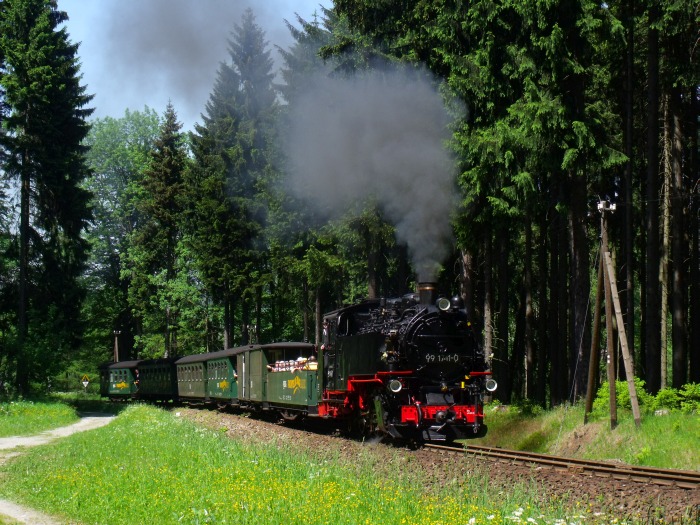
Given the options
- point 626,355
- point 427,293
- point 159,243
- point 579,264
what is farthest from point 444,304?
point 159,243

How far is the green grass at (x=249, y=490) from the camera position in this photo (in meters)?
9.50

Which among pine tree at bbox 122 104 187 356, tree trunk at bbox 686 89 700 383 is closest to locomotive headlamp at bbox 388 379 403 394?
tree trunk at bbox 686 89 700 383

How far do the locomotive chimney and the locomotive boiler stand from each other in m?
0.02

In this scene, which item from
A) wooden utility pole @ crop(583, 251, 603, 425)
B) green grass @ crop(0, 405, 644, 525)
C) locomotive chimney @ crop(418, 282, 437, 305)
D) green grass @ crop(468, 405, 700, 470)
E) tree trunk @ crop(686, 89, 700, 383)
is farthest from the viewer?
tree trunk @ crop(686, 89, 700, 383)

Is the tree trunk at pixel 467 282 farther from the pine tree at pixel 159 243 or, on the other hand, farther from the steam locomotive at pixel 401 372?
the pine tree at pixel 159 243

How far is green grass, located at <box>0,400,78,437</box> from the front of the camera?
25.2 meters

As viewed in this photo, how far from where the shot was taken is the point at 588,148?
19531 mm

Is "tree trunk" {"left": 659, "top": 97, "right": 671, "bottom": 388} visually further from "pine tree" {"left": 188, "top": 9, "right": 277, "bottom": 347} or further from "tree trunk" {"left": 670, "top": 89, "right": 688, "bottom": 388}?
"pine tree" {"left": 188, "top": 9, "right": 277, "bottom": 347}

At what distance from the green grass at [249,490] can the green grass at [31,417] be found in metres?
8.48

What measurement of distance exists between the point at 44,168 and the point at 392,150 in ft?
70.7

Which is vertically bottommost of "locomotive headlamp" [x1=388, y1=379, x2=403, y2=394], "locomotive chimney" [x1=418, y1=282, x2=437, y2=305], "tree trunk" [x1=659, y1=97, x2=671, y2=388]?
"locomotive headlamp" [x1=388, y1=379, x2=403, y2=394]

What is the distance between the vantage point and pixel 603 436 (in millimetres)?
17844

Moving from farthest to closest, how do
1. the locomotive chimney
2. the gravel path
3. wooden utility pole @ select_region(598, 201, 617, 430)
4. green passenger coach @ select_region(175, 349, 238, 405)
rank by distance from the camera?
green passenger coach @ select_region(175, 349, 238, 405), wooden utility pole @ select_region(598, 201, 617, 430), the locomotive chimney, the gravel path

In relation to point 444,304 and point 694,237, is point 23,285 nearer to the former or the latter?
point 444,304
